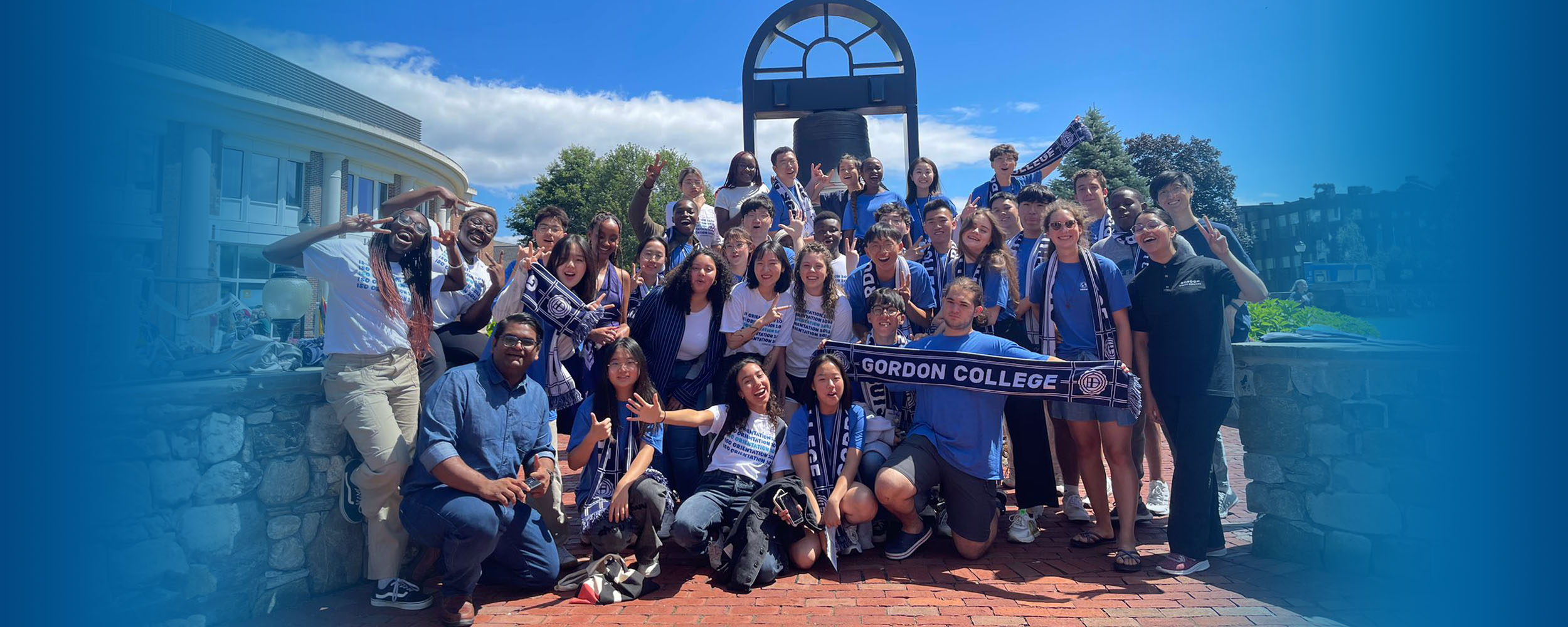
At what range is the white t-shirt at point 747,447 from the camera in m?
4.19

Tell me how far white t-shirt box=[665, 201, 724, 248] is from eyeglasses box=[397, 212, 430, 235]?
7.20ft

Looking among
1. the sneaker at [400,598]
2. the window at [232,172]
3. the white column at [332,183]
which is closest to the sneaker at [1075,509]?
the sneaker at [400,598]

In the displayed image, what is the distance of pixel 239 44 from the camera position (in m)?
4.16

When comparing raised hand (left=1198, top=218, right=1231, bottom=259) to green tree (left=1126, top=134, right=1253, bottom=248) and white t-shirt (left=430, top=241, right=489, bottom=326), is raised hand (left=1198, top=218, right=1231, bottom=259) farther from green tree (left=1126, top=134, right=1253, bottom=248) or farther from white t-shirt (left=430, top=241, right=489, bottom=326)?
green tree (left=1126, top=134, right=1253, bottom=248)

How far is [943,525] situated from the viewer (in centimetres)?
461

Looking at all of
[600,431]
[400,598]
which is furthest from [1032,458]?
[400,598]

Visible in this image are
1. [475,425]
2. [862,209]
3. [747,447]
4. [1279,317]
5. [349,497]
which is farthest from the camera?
[1279,317]

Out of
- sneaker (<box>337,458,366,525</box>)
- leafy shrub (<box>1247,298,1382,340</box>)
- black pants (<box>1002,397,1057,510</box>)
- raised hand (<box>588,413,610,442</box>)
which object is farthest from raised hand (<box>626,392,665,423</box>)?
leafy shrub (<box>1247,298,1382,340</box>)

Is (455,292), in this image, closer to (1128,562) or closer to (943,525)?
(943,525)

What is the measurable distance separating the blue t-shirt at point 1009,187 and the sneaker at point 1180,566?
3.60 metres

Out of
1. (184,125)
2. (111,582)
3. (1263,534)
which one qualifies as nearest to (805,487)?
(1263,534)

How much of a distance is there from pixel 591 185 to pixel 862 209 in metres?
26.5

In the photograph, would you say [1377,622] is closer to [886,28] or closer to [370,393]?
[370,393]

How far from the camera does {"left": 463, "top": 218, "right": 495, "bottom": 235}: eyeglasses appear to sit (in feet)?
15.9
